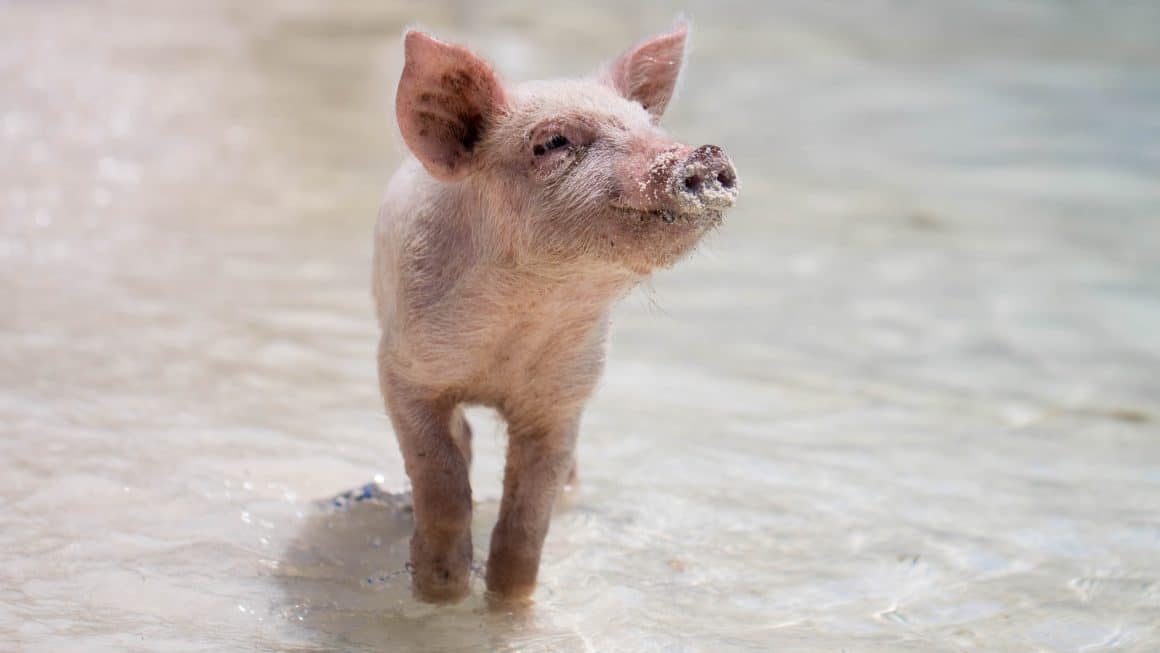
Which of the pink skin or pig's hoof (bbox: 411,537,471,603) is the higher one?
the pink skin

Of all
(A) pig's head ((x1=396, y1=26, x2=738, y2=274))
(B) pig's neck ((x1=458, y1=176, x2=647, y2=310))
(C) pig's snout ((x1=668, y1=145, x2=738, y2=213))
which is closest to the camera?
(C) pig's snout ((x1=668, y1=145, x2=738, y2=213))

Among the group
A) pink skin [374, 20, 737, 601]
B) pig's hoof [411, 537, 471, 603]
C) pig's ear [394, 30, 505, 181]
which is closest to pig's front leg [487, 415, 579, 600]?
pink skin [374, 20, 737, 601]

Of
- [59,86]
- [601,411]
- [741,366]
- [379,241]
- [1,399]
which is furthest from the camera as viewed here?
[59,86]

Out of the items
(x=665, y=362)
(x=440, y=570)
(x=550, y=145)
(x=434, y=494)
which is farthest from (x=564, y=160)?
(x=665, y=362)

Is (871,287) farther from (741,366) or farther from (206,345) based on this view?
(206,345)

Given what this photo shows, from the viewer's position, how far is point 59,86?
10.8m

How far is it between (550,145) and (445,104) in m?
0.38

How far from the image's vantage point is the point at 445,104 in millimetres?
3891

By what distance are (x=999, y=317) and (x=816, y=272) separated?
1218mm

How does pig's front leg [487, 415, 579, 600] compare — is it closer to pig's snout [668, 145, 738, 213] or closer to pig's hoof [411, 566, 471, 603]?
pig's hoof [411, 566, 471, 603]

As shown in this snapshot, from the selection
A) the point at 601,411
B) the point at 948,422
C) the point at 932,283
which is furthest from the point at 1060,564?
the point at 932,283

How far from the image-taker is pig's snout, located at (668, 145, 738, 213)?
3.26 meters

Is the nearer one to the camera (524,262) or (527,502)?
(524,262)

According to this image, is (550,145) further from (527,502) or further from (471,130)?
(527,502)
